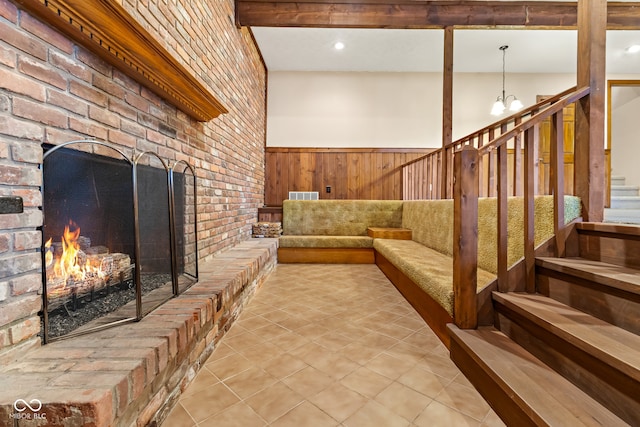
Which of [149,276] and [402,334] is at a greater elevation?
[149,276]

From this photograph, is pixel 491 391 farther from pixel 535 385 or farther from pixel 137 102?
pixel 137 102

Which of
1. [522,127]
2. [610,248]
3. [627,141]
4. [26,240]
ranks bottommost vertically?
[610,248]

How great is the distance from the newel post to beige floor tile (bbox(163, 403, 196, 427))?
134cm

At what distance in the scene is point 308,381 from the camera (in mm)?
1336

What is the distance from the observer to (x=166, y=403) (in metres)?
1.12

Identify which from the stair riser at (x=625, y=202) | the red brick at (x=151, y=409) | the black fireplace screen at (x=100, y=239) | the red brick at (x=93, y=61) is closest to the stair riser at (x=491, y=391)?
the red brick at (x=151, y=409)

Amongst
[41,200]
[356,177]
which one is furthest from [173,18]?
[356,177]

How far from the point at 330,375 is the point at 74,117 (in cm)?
163

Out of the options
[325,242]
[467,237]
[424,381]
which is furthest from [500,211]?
[325,242]

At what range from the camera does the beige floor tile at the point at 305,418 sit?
107 cm

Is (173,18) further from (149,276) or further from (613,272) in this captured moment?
(613,272)

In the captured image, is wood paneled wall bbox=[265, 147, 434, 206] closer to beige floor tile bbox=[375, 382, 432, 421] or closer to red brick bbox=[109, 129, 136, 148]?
red brick bbox=[109, 129, 136, 148]

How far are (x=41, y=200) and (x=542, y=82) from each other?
716cm

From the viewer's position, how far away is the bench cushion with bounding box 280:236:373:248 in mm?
3871
